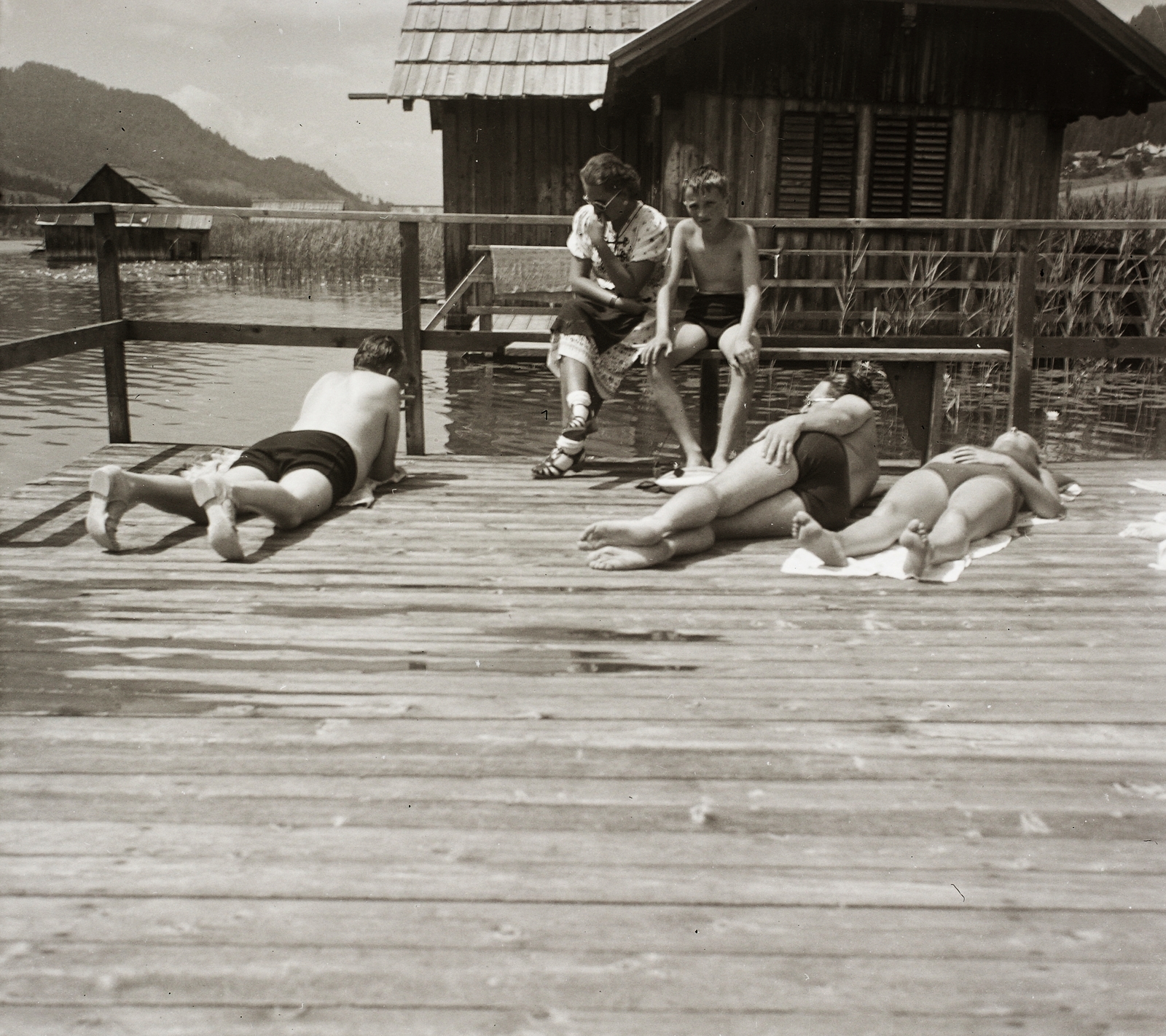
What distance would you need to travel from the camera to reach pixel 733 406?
18.0ft

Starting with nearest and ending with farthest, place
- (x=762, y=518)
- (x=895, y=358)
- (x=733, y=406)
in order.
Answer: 1. (x=762, y=518)
2. (x=733, y=406)
3. (x=895, y=358)

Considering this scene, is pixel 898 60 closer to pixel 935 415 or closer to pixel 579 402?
pixel 935 415

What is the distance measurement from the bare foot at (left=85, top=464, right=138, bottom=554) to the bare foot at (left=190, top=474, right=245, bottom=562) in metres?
0.26

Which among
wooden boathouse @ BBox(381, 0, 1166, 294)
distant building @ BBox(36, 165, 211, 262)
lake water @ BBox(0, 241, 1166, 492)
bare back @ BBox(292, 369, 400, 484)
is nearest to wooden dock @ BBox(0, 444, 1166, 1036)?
bare back @ BBox(292, 369, 400, 484)

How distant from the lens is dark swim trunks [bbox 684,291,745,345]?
5.96 metres

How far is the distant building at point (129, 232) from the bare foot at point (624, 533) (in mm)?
39252

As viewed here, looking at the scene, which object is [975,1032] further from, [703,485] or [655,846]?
[703,485]

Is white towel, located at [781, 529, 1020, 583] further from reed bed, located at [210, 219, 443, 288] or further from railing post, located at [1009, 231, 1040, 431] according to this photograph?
reed bed, located at [210, 219, 443, 288]

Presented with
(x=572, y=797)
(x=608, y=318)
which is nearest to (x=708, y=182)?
(x=608, y=318)

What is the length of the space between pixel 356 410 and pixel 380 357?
Result: 394 millimetres

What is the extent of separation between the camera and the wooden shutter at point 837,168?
13.7 m

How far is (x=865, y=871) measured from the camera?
2.15 m

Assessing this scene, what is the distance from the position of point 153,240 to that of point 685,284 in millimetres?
35296

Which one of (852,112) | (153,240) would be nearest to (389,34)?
(153,240)
